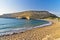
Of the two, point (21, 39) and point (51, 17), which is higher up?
point (21, 39)

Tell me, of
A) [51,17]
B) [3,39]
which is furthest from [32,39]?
[51,17]

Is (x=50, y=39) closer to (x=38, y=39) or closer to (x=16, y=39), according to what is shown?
(x=38, y=39)

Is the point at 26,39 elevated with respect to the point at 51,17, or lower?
elevated

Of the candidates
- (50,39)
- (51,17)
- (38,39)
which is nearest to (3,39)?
(38,39)

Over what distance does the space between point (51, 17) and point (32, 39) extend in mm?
36895

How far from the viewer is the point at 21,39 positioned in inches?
267

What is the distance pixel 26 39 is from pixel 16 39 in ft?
1.58

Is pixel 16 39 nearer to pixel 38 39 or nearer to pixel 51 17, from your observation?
pixel 38 39

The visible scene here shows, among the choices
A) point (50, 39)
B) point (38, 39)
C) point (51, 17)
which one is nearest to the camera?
point (50, 39)

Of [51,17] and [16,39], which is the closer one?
[16,39]

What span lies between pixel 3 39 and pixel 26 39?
112 cm

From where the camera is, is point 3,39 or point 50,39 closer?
point 50,39

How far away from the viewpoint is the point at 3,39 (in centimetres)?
690

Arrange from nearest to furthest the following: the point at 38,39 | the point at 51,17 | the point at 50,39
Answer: the point at 50,39, the point at 38,39, the point at 51,17
